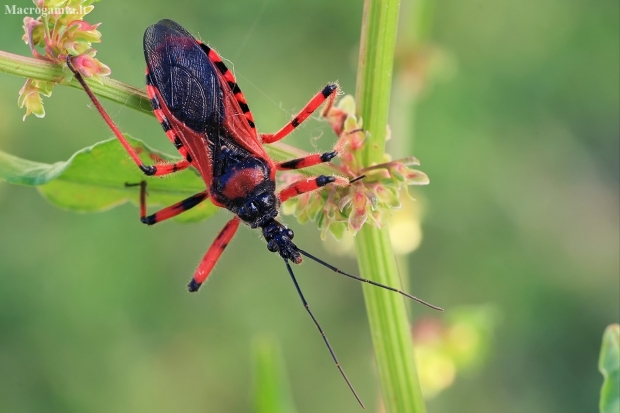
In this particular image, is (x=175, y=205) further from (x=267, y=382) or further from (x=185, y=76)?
(x=267, y=382)

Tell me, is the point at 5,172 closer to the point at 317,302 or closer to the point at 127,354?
the point at 127,354

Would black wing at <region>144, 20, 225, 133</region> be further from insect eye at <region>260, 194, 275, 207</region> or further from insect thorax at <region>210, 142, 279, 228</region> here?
insect eye at <region>260, 194, 275, 207</region>

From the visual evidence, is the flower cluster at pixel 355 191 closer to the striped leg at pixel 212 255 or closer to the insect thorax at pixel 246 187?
the insect thorax at pixel 246 187

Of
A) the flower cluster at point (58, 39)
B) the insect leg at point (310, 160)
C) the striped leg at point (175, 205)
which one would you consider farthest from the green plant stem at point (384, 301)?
the flower cluster at point (58, 39)

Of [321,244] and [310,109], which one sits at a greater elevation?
[310,109]

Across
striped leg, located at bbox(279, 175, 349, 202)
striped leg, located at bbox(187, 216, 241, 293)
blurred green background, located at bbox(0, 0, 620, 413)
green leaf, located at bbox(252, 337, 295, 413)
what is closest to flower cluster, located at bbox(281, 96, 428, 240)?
striped leg, located at bbox(279, 175, 349, 202)

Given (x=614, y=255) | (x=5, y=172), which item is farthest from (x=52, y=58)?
(x=614, y=255)

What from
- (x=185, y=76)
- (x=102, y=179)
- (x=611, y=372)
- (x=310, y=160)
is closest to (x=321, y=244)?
(x=185, y=76)

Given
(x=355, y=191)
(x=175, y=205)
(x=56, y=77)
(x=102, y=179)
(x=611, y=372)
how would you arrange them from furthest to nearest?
(x=175, y=205) → (x=102, y=179) → (x=355, y=191) → (x=611, y=372) → (x=56, y=77)
